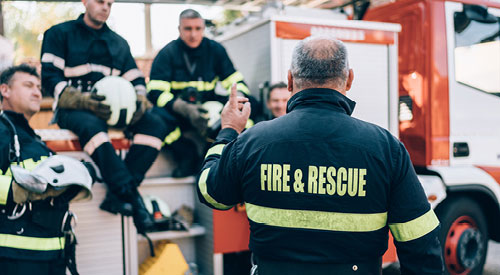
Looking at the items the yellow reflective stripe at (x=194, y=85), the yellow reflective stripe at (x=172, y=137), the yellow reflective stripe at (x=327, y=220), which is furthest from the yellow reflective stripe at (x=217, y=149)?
the yellow reflective stripe at (x=194, y=85)

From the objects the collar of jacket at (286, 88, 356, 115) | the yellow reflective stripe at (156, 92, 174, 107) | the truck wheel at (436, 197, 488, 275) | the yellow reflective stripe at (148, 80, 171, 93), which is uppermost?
the yellow reflective stripe at (148, 80, 171, 93)

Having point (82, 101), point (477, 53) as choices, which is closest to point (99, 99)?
point (82, 101)

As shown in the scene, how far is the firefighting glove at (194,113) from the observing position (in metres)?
3.73

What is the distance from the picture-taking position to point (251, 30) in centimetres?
437

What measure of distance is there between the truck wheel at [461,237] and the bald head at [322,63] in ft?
9.30

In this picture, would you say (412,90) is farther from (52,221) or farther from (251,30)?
(52,221)

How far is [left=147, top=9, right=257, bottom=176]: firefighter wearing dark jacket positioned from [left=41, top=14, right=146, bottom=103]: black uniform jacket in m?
0.30

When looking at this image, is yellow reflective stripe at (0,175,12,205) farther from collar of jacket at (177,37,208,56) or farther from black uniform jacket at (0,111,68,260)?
collar of jacket at (177,37,208,56)

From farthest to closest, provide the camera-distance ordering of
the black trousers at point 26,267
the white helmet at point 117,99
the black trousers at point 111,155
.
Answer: the white helmet at point 117,99, the black trousers at point 111,155, the black trousers at point 26,267

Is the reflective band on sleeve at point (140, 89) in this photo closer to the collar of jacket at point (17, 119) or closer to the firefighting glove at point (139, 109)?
the firefighting glove at point (139, 109)

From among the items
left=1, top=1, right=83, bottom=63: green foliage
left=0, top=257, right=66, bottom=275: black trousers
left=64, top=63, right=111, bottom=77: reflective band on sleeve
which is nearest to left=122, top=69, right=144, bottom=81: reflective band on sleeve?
left=64, top=63, right=111, bottom=77: reflective band on sleeve

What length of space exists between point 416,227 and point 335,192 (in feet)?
1.07

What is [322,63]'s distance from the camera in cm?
179

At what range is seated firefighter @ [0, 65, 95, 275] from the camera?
2.58 metres
